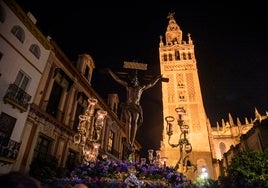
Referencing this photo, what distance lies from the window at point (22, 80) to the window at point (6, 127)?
6.19 feet

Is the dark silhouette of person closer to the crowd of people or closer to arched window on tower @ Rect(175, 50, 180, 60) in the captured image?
the crowd of people

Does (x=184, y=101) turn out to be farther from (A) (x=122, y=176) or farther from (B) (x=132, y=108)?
(A) (x=122, y=176)

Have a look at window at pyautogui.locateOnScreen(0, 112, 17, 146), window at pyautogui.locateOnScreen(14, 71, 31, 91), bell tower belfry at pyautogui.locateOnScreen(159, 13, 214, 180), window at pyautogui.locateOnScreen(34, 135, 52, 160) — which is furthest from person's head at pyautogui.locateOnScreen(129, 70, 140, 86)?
bell tower belfry at pyautogui.locateOnScreen(159, 13, 214, 180)

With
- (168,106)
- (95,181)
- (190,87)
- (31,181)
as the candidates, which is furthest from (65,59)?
(190,87)

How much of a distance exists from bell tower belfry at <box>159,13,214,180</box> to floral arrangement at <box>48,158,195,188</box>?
66.4 feet

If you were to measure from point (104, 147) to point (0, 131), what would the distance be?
1121 cm

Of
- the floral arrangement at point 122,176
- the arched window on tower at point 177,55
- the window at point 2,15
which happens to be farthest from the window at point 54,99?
the arched window on tower at point 177,55

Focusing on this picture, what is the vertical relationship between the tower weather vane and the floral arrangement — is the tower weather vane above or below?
above

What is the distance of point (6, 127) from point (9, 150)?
1131 millimetres

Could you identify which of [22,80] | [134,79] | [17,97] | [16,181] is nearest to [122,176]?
[134,79]

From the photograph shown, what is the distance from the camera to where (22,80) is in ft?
36.4

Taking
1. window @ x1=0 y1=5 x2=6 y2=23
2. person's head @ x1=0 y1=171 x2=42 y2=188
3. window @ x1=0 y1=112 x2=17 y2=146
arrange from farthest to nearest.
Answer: window @ x1=0 y1=5 x2=6 y2=23, window @ x1=0 y1=112 x2=17 y2=146, person's head @ x1=0 y1=171 x2=42 y2=188

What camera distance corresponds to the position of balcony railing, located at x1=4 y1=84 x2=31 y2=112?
31.8 ft

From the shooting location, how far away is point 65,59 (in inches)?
560
